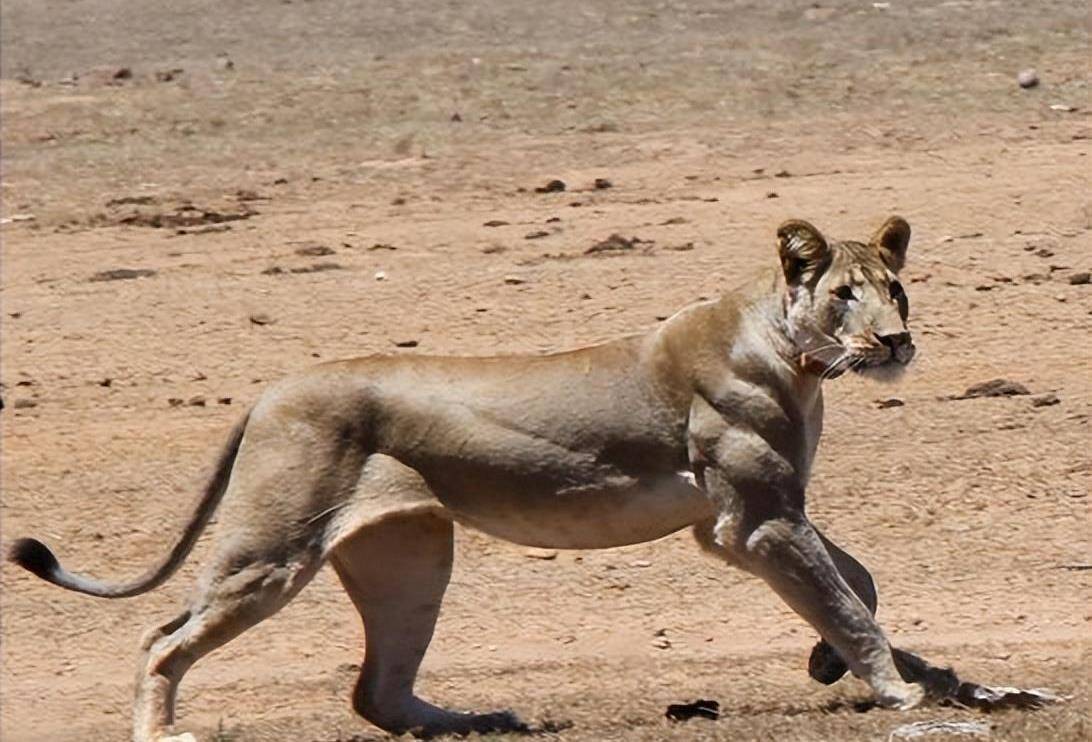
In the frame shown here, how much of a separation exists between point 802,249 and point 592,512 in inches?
36.5

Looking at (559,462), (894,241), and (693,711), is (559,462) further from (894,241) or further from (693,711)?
(894,241)

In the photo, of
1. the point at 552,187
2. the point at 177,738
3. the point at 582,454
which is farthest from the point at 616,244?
the point at 177,738

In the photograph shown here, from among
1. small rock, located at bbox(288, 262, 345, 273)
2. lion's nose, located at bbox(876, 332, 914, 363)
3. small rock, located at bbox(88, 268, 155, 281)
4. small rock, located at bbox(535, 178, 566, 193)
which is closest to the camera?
lion's nose, located at bbox(876, 332, 914, 363)

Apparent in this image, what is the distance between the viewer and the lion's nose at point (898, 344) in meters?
7.73

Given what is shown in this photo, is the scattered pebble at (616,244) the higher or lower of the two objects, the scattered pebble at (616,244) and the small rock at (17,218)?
the higher

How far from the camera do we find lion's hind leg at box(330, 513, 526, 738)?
8305 mm

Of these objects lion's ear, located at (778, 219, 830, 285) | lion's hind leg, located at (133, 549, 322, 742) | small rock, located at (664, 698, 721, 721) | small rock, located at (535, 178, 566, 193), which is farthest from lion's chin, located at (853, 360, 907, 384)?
small rock, located at (535, 178, 566, 193)

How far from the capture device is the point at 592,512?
804cm

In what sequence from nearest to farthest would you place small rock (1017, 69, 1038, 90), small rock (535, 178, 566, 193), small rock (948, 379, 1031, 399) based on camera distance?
small rock (948, 379, 1031, 399)
small rock (535, 178, 566, 193)
small rock (1017, 69, 1038, 90)

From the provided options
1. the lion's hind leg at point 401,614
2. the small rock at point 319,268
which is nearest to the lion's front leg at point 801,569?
the lion's hind leg at point 401,614

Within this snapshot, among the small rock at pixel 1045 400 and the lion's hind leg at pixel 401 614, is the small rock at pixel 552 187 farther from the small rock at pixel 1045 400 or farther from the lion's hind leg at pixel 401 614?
the lion's hind leg at pixel 401 614

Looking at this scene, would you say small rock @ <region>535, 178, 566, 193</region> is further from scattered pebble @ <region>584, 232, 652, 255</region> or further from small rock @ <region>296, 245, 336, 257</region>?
small rock @ <region>296, 245, 336, 257</region>

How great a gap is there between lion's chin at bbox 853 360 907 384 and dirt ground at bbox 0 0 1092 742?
35.2 inches

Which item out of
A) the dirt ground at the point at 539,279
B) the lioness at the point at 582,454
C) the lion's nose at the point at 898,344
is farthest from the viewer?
the dirt ground at the point at 539,279
